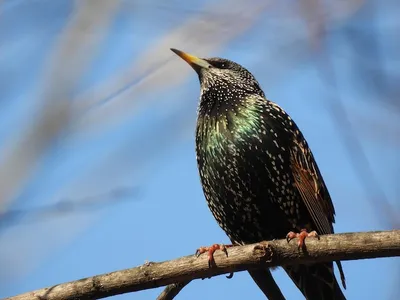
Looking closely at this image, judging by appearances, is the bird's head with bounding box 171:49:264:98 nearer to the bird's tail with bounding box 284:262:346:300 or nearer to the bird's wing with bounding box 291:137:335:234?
the bird's wing with bounding box 291:137:335:234

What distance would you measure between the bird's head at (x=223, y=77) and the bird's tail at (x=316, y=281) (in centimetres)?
158

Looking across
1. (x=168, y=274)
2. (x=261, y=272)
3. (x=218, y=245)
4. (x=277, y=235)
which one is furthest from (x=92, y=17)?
(x=277, y=235)

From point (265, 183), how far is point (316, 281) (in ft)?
2.76

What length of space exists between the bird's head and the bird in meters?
0.46

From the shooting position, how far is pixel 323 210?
5949 mm

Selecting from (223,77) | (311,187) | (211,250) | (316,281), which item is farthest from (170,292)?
(223,77)

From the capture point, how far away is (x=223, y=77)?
22.0ft

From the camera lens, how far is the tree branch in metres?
4.39

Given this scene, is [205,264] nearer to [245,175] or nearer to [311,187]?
[245,175]

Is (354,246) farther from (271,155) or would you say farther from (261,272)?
(271,155)

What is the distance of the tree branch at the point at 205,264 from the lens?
439cm

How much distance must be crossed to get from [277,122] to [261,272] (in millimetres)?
1250

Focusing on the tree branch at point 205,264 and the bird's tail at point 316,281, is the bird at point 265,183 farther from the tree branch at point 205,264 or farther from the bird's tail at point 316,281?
the tree branch at point 205,264

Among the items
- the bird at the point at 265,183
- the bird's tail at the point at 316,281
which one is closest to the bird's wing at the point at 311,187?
the bird at the point at 265,183
